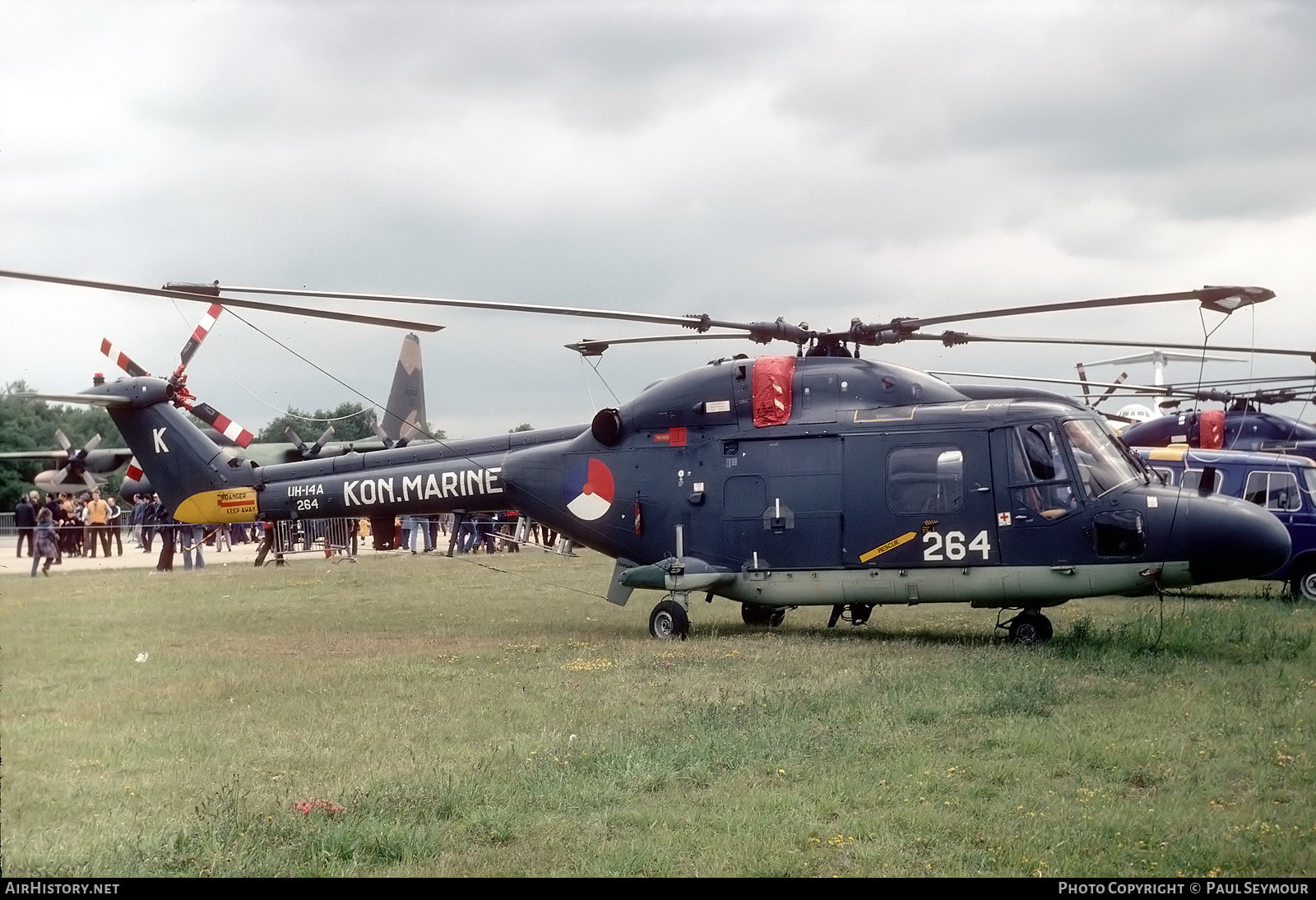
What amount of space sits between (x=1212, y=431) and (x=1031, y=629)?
13.4 metres

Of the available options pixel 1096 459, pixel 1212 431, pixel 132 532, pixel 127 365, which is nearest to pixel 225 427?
pixel 127 365

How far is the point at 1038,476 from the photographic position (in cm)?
1244

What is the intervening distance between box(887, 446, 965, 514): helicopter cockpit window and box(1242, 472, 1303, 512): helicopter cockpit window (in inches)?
346

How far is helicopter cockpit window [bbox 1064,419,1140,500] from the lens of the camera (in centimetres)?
1225

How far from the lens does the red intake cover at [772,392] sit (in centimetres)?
1390

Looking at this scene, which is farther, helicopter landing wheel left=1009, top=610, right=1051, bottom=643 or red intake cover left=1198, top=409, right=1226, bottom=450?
red intake cover left=1198, top=409, right=1226, bottom=450

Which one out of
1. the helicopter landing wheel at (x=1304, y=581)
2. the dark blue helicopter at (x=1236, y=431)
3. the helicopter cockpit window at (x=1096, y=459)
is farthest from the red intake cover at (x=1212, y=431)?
the helicopter cockpit window at (x=1096, y=459)

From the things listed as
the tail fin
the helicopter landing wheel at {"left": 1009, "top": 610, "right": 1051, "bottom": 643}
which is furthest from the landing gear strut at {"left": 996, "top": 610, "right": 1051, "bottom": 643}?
Result: the tail fin

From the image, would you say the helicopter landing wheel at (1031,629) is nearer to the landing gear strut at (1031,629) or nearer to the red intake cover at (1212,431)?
the landing gear strut at (1031,629)

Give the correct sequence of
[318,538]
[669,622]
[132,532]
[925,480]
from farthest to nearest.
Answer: [318,538] → [132,532] → [669,622] → [925,480]

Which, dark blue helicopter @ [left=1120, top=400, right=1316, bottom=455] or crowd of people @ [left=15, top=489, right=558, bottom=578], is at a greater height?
dark blue helicopter @ [left=1120, top=400, right=1316, bottom=455]

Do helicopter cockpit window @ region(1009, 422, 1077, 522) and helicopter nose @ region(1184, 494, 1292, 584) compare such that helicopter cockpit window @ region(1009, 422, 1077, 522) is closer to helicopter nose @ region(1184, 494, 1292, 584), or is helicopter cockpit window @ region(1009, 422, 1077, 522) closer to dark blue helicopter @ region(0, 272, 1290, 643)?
dark blue helicopter @ region(0, 272, 1290, 643)

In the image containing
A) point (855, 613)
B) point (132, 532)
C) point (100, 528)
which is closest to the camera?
point (855, 613)

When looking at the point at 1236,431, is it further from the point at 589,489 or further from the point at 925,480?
the point at 589,489
